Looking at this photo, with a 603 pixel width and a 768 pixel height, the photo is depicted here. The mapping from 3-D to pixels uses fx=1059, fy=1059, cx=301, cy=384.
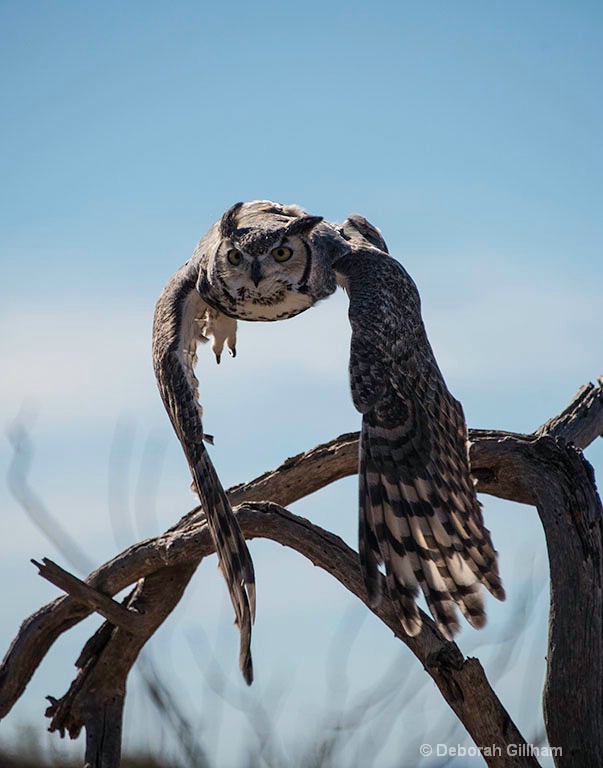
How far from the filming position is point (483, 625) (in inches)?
166

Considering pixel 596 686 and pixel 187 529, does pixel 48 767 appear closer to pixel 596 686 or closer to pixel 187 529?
pixel 187 529

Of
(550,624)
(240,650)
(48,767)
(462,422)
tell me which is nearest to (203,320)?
(462,422)

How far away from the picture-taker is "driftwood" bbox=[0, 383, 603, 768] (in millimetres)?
4074

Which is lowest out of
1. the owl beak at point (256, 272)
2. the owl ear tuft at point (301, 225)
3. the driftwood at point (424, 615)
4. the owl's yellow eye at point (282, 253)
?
the driftwood at point (424, 615)

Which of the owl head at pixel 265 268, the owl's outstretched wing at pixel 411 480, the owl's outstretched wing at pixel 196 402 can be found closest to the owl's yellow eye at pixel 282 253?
the owl head at pixel 265 268

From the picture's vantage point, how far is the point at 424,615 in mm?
4156

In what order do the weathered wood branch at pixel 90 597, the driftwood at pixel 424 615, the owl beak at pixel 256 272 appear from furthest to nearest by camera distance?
the weathered wood branch at pixel 90 597
the owl beak at pixel 256 272
the driftwood at pixel 424 615

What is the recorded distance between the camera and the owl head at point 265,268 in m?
4.76

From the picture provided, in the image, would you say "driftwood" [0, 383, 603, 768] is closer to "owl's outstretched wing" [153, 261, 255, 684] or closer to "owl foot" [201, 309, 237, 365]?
"owl's outstretched wing" [153, 261, 255, 684]

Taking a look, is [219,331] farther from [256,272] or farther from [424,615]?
[424,615]

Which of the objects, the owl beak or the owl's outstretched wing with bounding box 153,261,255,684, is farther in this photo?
the owl beak

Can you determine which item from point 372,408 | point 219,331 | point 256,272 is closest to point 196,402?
point 256,272

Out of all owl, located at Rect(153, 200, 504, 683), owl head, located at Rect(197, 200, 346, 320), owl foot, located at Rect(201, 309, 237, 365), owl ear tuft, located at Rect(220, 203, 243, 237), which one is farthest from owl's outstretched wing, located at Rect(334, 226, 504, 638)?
owl foot, located at Rect(201, 309, 237, 365)

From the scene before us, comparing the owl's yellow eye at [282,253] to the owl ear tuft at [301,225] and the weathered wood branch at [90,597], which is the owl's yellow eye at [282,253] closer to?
the owl ear tuft at [301,225]
